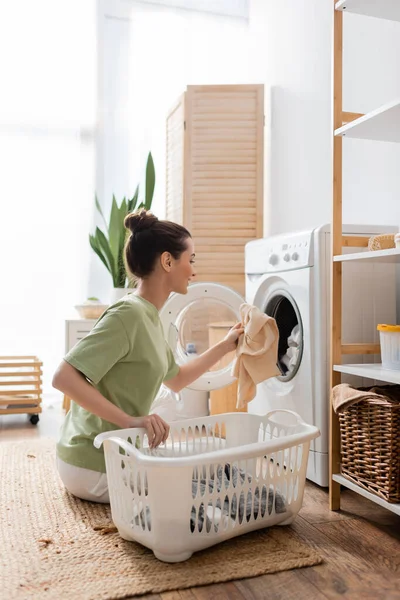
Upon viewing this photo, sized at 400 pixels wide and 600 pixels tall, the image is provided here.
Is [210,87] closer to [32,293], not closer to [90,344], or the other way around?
[32,293]

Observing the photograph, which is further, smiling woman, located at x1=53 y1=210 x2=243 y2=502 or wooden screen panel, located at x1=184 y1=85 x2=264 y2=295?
wooden screen panel, located at x1=184 y1=85 x2=264 y2=295

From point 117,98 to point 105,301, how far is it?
1.34m

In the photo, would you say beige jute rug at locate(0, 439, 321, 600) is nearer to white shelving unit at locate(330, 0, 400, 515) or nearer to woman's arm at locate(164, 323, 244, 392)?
white shelving unit at locate(330, 0, 400, 515)

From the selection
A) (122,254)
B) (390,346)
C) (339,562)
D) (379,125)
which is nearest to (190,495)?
(339,562)

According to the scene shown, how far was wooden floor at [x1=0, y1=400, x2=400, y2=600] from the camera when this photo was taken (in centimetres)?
127

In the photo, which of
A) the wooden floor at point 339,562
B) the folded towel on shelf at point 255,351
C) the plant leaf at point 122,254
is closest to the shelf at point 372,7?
the folded towel on shelf at point 255,351

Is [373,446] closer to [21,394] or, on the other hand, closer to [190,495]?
[190,495]

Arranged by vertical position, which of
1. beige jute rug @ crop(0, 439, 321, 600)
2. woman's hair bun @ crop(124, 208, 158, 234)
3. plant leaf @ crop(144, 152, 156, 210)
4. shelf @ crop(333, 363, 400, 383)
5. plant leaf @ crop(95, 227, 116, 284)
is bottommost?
beige jute rug @ crop(0, 439, 321, 600)

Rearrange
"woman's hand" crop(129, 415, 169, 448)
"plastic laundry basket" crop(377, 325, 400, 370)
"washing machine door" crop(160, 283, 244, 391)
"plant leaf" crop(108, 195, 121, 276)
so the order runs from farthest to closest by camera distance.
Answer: "plant leaf" crop(108, 195, 121, 276) < "washing machine door" crop(160, 283, 244, 391) < "plastic laundry basket" crop(377, 325, 400, 370) < "woman's hand" crop(129, 415, 169, 448)

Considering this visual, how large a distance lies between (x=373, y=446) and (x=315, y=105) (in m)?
1.94

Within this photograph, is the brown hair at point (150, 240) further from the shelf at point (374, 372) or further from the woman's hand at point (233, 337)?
the shelf at point (374, 372)

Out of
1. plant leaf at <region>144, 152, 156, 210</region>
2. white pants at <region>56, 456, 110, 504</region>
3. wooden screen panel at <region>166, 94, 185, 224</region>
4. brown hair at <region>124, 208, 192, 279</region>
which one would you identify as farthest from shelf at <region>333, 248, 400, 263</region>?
plant leaf at <region>144, 152, 156, 210</region>

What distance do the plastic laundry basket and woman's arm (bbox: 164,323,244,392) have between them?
16.5 inches

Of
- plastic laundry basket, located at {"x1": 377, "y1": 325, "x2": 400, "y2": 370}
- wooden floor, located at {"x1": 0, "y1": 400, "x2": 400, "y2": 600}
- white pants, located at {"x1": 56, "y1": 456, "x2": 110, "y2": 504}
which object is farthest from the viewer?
white pants, located at {"x1": 56, "y1": 456, "x2": 110, "y2": 504}
